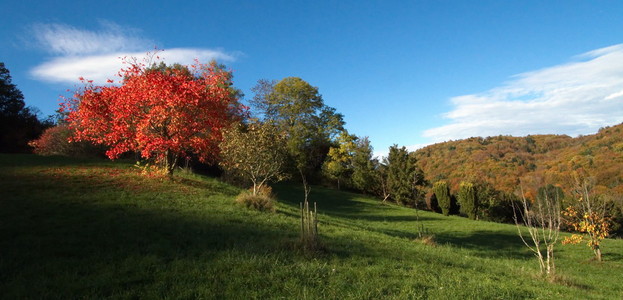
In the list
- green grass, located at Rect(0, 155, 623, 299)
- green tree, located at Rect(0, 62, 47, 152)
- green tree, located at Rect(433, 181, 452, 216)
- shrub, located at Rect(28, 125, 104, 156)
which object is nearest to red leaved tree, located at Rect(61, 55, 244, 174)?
green grass, located at Rect(0, 155, 623, 299)

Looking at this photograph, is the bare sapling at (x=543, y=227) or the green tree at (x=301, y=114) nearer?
the bare sapling at (x=543, y=227)

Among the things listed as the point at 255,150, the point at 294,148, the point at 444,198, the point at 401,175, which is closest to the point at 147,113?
the point at 255,150

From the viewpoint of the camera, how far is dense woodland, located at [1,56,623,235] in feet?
49.8

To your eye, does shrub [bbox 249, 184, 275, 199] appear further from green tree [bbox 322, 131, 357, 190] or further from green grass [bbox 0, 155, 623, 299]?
green tree [bbox 322, 131, 357, 190]

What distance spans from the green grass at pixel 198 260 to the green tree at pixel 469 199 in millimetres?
17437

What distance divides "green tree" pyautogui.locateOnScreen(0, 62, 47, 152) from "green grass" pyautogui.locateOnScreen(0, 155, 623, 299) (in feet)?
71.5

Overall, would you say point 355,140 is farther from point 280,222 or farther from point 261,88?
point 280,222

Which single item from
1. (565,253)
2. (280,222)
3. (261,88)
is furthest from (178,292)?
(261,88)

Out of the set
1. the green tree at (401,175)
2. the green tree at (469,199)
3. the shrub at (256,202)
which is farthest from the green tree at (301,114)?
the shrub at (256,202)

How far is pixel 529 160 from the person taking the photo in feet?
201

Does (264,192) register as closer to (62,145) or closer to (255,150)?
(255,150)

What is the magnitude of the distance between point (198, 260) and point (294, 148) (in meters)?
31.2

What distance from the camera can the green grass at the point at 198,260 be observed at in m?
4.80

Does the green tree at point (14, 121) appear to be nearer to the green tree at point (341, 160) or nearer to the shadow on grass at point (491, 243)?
the green tree at point (341, 160)
